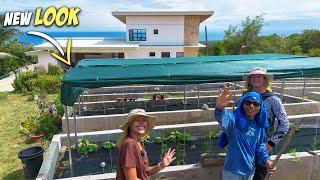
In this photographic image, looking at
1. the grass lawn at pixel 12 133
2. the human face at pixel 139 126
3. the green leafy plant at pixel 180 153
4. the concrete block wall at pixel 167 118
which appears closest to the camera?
the human face at pixel 139 126

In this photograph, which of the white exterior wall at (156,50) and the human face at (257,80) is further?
the white exterior wall at (156,50)

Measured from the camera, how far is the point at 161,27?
33.4m

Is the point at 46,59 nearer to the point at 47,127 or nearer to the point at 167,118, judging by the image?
the point at 47,127

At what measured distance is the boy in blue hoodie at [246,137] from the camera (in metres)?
3.64

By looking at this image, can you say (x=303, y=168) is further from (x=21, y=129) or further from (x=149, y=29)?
(x=149, y=29)

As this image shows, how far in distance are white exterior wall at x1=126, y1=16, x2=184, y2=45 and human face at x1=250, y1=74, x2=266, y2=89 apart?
2979 centimetres

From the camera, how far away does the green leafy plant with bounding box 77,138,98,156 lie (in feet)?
23.2

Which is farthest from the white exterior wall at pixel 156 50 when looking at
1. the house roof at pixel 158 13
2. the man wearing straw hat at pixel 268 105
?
the man wearing straw hat at pixel 268 105

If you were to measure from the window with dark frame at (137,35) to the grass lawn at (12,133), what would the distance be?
17.6 meters

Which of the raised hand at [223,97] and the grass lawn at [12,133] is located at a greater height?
the raised hand at [223,97]

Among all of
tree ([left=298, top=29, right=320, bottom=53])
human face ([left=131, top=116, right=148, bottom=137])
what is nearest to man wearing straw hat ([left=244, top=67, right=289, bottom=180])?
human face ([left=131, top=116, right=148, bottom=137])

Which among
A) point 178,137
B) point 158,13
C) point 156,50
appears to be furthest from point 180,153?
point 158,13

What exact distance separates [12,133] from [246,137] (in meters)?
8.60

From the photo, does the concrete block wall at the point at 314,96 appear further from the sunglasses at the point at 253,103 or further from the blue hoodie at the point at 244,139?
the sunglasses at the point at 253,103
